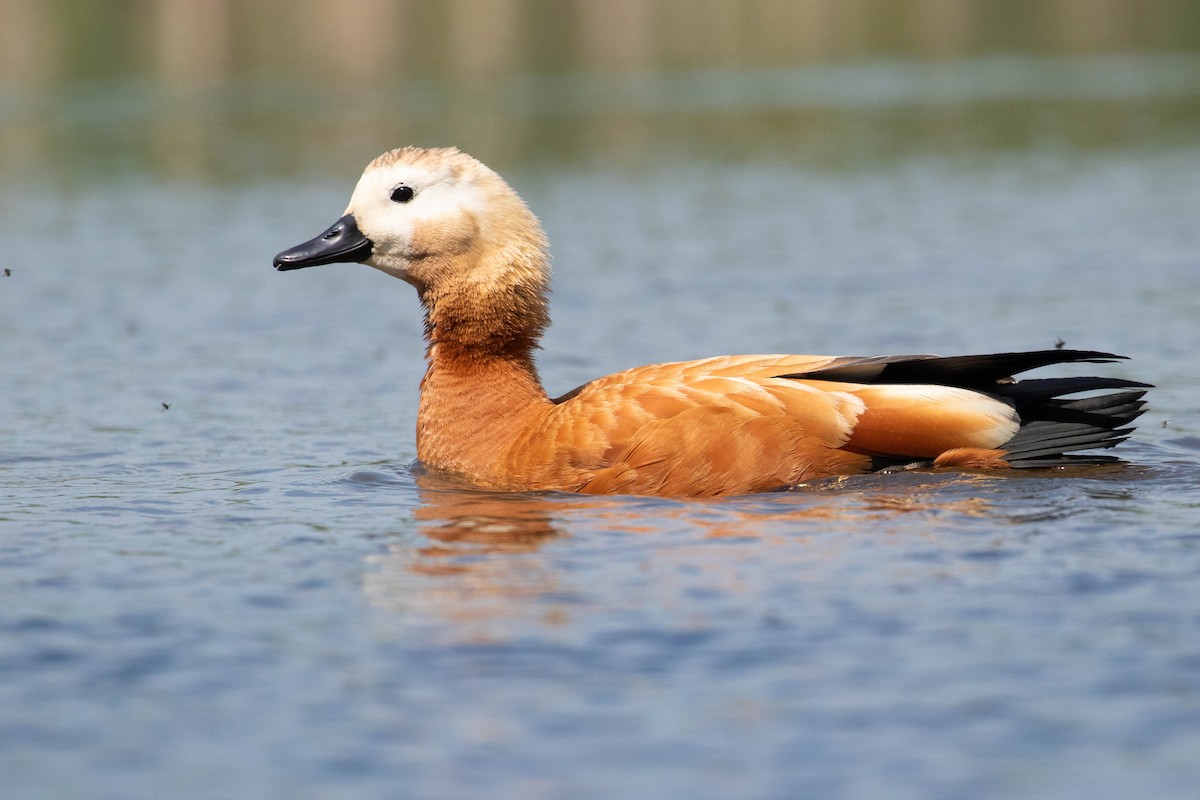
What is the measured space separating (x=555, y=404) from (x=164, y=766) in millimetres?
3979

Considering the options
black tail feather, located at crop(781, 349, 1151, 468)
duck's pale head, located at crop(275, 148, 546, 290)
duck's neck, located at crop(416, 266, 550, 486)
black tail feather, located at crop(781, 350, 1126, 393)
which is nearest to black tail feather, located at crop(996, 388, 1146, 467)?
black tail feather, located at crop(781, 349, 1151, 468)

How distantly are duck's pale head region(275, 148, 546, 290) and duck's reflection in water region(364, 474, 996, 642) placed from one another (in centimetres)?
130

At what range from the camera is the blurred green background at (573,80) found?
2795cm

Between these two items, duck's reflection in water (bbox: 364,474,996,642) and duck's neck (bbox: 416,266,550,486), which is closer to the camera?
duck's reflection in water (bbox: 364,474,996,642)

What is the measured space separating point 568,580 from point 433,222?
285 cm

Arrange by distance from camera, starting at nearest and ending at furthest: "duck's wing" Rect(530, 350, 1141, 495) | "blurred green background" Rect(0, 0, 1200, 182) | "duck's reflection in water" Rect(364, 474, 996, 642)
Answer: "duck's reflection in water" Rect(364, 474, 996, 642)
"duck's wing" Rect(530, 350, 1141, 495)
"blurred green background" Rect(0, 0, 1200, 182)

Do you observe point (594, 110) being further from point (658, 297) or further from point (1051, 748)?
point (1051, 748)

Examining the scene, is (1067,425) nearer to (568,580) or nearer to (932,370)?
(932,370)

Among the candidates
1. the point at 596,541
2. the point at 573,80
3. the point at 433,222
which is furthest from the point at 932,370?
the point at 573,80

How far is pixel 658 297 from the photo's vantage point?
15.6 meters

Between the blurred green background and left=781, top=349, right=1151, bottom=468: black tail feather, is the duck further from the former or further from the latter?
the blurred green background

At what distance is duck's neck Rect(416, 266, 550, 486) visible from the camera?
868 cm

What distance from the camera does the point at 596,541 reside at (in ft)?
23.9

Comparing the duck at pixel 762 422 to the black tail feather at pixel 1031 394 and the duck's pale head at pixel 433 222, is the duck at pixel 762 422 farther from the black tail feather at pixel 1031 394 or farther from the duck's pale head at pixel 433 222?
the duck's pale head at pixel 433 222
